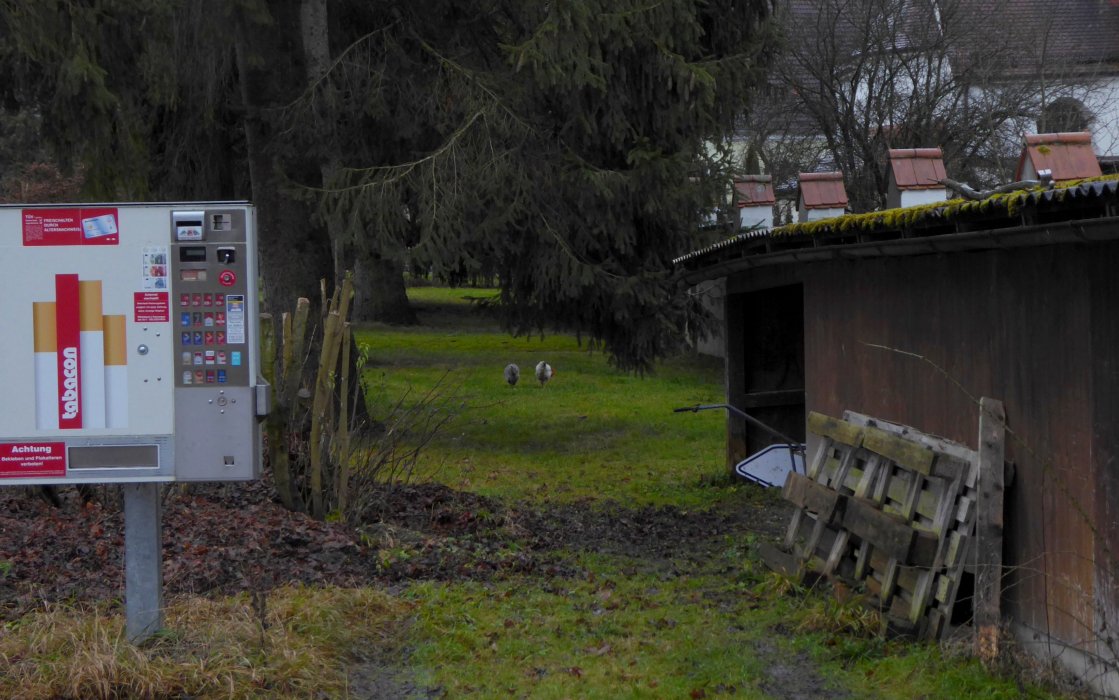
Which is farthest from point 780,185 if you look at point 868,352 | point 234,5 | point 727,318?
point 868,352

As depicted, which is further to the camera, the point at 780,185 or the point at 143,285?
the point at 780,185

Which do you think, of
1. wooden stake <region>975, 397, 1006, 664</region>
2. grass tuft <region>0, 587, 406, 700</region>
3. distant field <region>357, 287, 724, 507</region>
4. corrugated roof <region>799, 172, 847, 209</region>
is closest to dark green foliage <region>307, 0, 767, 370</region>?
distant field <region>357, 287, 724, 507</region>

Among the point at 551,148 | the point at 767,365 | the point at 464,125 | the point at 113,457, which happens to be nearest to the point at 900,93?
the point at 551,148

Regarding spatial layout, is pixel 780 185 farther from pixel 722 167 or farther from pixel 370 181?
pixel 370 181

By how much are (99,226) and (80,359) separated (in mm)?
596

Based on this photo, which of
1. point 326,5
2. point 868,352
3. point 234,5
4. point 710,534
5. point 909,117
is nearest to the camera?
point 868,352

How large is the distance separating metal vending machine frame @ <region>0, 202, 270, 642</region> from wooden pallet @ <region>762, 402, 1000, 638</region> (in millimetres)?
3714

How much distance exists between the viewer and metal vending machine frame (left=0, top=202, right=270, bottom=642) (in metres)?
5.61

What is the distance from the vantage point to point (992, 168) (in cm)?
2227

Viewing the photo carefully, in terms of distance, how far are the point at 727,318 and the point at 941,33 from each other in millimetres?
10882

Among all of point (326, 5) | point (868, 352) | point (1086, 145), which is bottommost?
point (868, 352)

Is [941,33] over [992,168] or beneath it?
over

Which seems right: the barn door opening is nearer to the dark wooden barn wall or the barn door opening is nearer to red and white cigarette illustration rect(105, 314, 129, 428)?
the dark wooden barn wall

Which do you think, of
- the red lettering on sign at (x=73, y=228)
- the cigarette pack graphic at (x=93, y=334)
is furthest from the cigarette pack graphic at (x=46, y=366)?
the red lettering on sign at (x=73, y=228)
